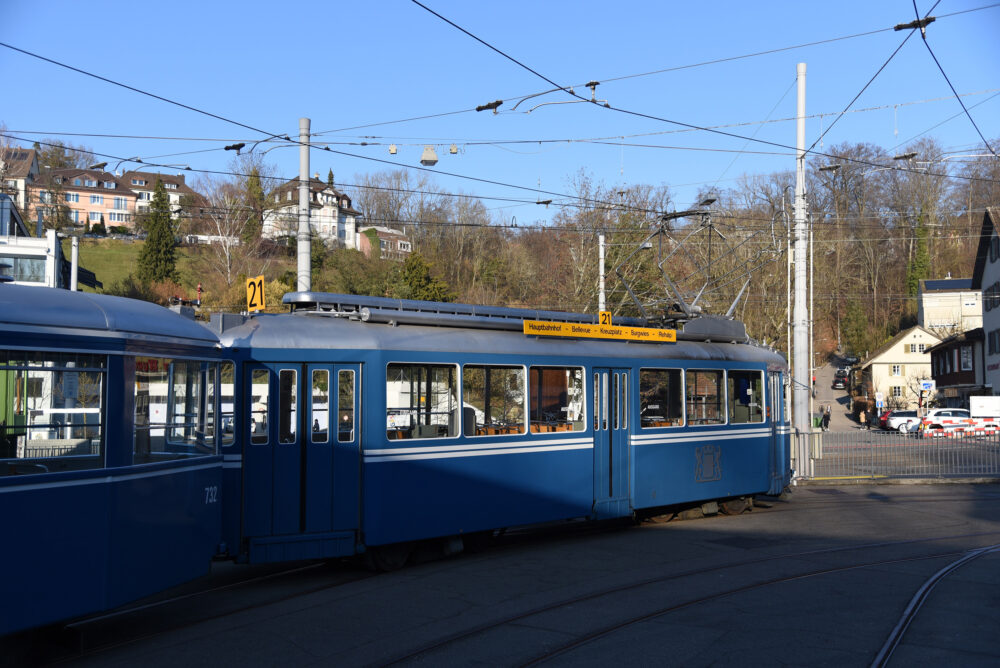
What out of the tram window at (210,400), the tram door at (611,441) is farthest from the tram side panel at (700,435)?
the tram window at (210,400)

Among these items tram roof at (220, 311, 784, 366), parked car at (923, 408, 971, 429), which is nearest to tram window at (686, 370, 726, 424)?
tram roof at (220, 311, 784, 366)

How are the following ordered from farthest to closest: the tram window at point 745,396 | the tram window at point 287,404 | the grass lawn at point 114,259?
the grass lawn at point 114,259 < the tram window at point 745,396 < the tram window at point 287,404

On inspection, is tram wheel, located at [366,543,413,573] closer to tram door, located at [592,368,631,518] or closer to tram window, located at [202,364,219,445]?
tram window, located at [202,364,219,445]

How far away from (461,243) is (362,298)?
48.7m

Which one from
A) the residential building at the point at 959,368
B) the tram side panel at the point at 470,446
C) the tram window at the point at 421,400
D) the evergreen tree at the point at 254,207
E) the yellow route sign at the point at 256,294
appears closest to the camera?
the tram side panel at the point at 470,446

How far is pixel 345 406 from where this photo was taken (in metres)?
10.4

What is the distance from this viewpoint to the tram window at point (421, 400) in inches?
423

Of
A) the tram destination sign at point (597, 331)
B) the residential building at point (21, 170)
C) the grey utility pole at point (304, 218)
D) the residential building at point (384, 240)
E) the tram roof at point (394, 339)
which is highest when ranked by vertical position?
the residential building at point (21, 170)

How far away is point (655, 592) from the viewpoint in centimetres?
955

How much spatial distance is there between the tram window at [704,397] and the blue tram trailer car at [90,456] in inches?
337

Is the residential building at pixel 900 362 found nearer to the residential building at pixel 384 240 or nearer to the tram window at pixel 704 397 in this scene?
the residential building at pixel 384 240

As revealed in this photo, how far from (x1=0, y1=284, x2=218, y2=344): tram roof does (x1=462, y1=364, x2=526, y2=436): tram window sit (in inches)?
164

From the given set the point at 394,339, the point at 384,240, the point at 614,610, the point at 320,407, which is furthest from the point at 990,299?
the point at 320,407

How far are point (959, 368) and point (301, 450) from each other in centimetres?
6203
